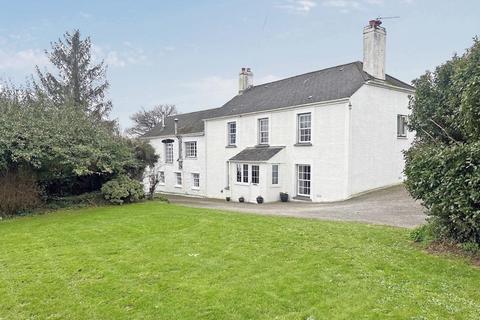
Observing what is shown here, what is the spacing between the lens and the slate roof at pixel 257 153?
21.5 metres

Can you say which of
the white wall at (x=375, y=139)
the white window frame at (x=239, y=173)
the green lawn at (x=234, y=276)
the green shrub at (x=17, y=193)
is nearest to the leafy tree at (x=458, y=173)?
the green lawn at (x=234, y=276)

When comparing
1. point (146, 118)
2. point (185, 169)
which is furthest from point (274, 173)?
point (146, 118)

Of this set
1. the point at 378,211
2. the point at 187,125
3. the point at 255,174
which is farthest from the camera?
the point at 187,125

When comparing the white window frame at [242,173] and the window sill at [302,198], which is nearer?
the window sill at [302,198]

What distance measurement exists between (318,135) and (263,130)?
198 inches

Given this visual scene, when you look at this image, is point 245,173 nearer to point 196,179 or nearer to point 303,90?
point 303,90

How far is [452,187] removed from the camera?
579 centimetres

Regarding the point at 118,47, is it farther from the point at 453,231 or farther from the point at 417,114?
the point at 453,231

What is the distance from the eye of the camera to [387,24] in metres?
19.8

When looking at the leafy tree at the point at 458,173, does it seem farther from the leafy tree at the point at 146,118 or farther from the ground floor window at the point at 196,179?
the leafy tree at the point at 146,118

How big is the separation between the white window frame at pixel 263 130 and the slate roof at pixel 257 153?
566mm

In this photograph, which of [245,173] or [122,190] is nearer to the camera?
[122,190]

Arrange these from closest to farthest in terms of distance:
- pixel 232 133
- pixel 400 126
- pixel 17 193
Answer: pixel 17 193, pixel 400 126, pixel 232 133

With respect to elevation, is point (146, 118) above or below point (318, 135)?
above
